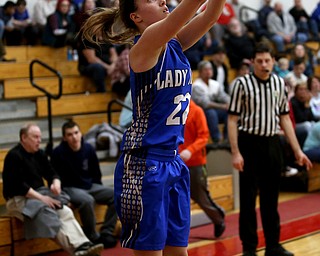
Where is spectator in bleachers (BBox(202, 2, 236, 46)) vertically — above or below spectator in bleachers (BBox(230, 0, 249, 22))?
below

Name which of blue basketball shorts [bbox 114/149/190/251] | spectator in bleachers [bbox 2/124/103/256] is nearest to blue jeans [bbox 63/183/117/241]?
spectator in bleachers [bbox 2/124/103/256]

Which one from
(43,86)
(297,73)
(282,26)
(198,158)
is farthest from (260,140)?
(282,26)

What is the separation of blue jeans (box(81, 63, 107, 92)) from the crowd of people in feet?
0.05

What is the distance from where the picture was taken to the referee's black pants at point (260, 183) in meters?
5.81

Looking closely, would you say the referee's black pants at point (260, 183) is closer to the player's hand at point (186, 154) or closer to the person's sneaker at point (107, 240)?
the player's hand at point (186, 154)

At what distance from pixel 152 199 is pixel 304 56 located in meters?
9.90

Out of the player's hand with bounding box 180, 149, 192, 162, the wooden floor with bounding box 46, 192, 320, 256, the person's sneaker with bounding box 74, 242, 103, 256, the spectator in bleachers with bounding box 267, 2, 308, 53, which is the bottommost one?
the wooden floor with bounding box 46, 192, 320, 256

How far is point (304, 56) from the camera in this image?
42.4 ft

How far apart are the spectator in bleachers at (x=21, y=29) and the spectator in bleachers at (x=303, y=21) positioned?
6.47 metres

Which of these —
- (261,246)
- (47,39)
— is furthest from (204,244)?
(47,39)

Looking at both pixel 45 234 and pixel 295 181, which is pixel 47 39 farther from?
pixel 45 234

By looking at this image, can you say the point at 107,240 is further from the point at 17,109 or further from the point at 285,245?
the point at 17,109

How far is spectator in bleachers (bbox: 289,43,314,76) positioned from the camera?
1277cm

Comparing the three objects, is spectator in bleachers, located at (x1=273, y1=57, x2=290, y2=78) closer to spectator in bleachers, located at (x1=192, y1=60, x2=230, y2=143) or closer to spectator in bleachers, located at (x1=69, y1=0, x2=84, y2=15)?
spectator in bleachers, located at (x1=192, y1=60, x2=230, y2=143)
